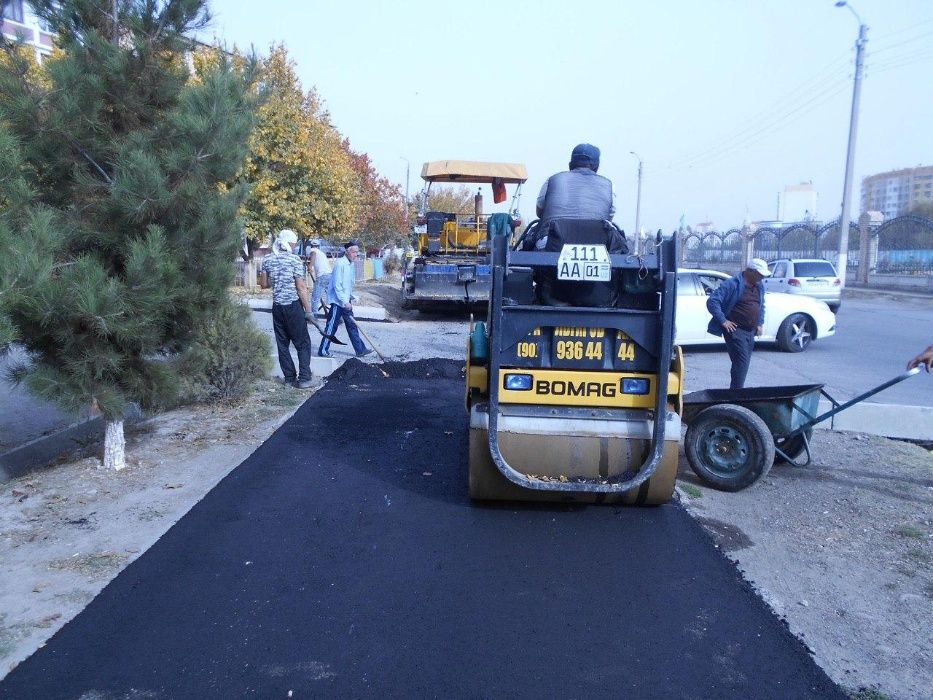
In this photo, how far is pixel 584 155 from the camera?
5801 millimetres

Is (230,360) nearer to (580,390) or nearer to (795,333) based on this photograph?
(580,390)

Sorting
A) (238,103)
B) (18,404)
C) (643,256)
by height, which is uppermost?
(238,103)

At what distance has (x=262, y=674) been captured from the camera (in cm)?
341

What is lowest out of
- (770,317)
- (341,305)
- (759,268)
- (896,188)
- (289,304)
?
(770,317)

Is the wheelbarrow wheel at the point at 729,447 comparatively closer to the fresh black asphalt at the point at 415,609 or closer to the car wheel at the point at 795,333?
the fresh black asphalt at the point at 415,609

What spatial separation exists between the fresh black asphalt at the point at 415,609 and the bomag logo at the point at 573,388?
2.80 feet

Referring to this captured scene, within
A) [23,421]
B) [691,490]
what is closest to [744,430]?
[691,490]

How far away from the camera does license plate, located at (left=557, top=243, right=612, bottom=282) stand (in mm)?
5156

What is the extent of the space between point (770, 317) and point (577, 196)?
972cm

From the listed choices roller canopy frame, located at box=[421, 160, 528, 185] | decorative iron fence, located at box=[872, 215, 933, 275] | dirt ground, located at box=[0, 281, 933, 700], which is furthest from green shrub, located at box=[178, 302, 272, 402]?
decorative iron fence, located at box=[872, 215, 933, 275]

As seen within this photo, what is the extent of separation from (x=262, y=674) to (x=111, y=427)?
3.38 m

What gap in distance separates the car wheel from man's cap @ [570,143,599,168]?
9.69 meters

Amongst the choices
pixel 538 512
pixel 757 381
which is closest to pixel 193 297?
pixel 538 512

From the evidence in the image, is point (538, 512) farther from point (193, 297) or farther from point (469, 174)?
point (469, 174)
